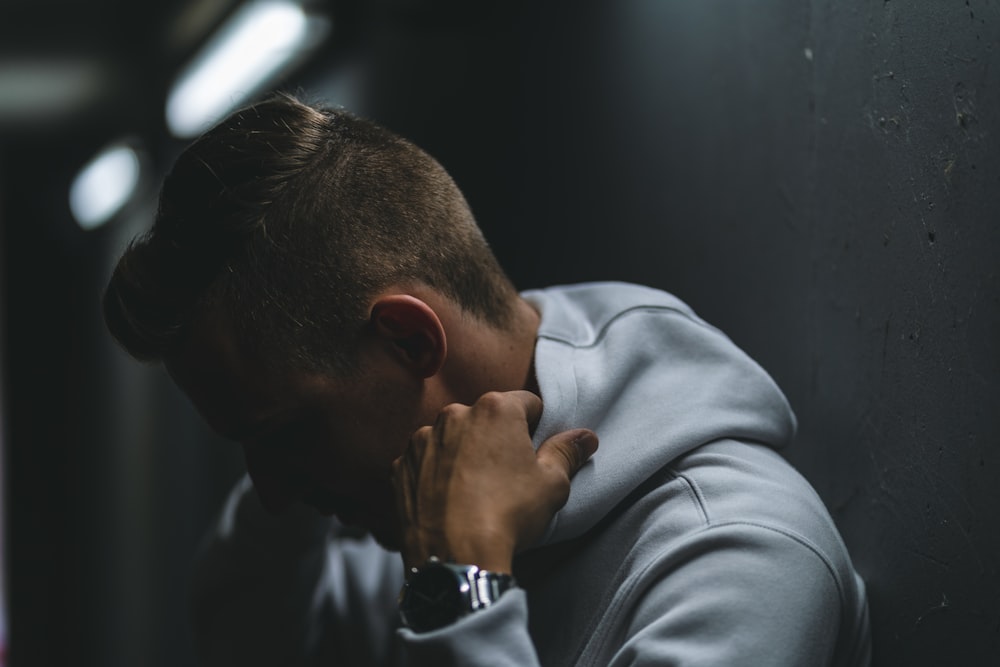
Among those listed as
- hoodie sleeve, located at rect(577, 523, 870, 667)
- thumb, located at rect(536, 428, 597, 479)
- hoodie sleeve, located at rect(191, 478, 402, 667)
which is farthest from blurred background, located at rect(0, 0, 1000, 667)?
hoodie sleeve, located at rect(191, 478, 402, 667)

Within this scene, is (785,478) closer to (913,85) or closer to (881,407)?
(881,407)

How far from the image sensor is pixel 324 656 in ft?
5.42

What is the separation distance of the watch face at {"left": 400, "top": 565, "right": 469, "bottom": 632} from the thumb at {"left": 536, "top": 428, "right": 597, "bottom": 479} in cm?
17

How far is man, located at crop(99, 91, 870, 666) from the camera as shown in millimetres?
899

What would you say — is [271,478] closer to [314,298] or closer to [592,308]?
[314,298]

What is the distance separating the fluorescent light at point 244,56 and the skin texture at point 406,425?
1.66 meters

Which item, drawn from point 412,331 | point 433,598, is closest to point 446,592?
point 433,598

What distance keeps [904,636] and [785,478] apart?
198mm

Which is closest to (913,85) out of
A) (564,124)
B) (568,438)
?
(568,438)

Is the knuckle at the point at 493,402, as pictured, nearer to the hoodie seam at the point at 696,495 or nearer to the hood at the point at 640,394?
the hood at the point at 640,394

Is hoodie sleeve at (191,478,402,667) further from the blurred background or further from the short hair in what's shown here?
the blurred background

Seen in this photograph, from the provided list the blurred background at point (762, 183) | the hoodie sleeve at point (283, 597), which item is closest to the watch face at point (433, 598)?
the blurred background at point (762, 183)

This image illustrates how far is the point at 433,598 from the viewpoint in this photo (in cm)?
88

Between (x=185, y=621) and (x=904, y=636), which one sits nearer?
(x=904, y=636)
